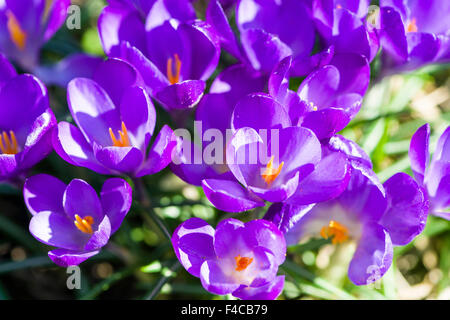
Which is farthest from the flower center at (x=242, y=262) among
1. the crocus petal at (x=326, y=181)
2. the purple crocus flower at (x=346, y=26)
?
the purple crocus flower at (x=346, y=26)

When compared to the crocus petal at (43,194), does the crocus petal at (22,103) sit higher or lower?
higher

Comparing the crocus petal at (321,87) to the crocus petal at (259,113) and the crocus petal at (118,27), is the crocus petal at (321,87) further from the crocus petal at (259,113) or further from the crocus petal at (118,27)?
the crocus petal at (118,27)

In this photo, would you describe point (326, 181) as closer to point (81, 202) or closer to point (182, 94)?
point (182, 94)

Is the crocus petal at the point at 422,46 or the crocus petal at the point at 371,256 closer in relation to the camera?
the crocus petal at the point at 371,256

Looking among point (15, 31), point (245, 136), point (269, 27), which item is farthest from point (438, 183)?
point (15, 31)

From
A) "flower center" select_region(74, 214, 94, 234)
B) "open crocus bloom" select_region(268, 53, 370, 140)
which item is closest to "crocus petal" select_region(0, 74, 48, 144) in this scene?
"flower center" select_region(74, 214, 94, 234)

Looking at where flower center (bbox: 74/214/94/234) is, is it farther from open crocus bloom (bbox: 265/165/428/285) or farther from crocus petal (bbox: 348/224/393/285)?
crocus petal (bbox: 348/224/393/285)
